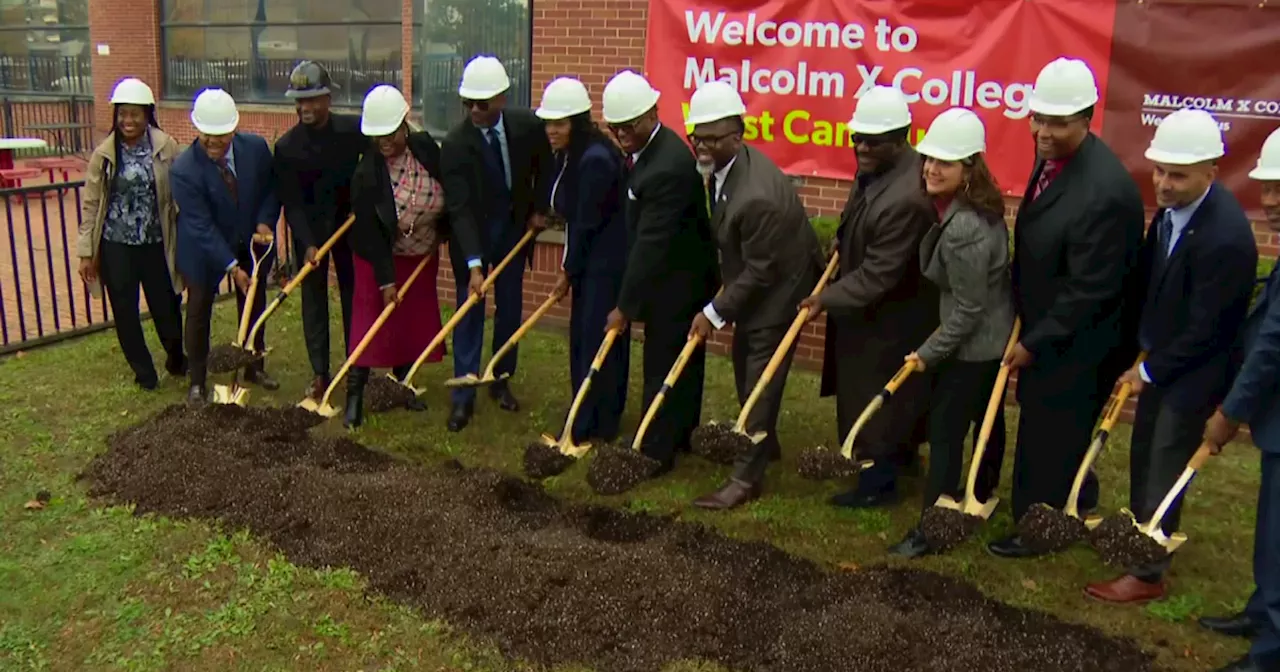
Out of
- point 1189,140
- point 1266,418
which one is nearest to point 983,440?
point 1266,418

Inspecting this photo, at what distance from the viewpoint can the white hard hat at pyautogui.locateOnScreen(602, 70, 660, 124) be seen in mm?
4844

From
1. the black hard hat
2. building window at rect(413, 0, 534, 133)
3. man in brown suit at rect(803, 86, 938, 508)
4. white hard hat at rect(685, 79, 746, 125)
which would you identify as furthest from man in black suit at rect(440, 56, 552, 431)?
building window at rect(413, 0, 534, 133)

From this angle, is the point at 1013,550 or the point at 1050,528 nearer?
the point at 1050,528

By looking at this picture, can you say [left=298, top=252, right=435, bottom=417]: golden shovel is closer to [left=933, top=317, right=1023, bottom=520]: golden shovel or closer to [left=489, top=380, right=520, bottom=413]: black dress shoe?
[left=489, top=380, right=520, bottom=413]: black dress shoe

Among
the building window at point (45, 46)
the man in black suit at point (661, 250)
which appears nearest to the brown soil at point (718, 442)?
the man in black suit at point (661, 250)

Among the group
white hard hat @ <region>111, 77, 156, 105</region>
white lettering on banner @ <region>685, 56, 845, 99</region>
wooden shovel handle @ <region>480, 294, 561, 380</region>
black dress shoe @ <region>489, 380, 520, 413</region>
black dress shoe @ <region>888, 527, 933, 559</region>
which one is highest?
white lettering on banner @ <region>685, 56, 845, 99</region>

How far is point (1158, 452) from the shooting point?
3.93m

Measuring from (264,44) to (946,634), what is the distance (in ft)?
50.6

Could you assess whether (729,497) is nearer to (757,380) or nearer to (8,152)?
(757,380)

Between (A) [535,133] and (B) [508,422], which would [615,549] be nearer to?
(B) [508,422]

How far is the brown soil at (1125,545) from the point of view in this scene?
146 inches

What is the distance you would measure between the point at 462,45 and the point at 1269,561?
694 cm

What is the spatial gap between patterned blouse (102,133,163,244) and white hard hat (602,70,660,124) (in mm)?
3162

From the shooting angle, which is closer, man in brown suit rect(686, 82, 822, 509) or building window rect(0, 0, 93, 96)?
man in brown suit rect(686, 82, 822, 509)
